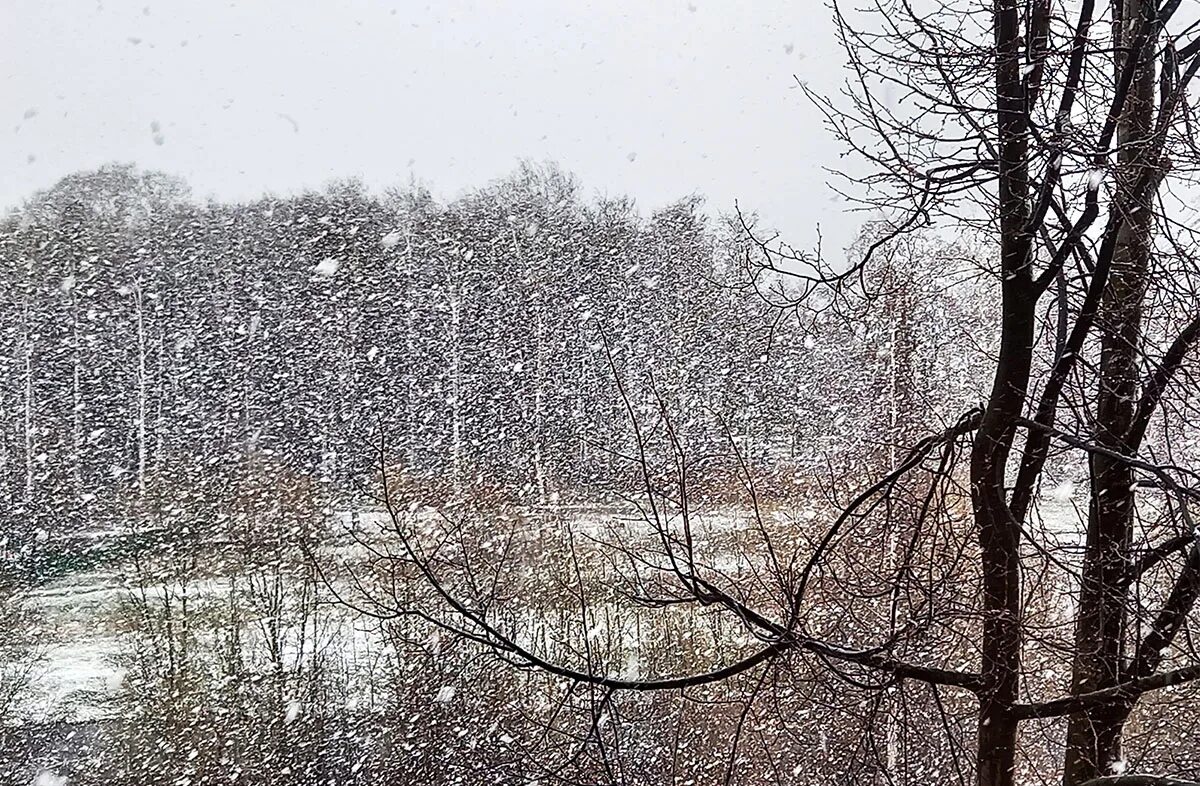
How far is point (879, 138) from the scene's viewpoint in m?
1.71

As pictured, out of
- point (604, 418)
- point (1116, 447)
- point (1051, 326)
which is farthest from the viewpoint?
point (604, 418)

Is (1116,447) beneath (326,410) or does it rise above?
beneath

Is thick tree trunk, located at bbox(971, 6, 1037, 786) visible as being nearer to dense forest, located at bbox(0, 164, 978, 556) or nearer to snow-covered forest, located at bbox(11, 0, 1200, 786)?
snow-covered forest, located at bbox(11, 0, 1200, 786)

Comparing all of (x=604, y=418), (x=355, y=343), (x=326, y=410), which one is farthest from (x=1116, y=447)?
(x=355, y=343)

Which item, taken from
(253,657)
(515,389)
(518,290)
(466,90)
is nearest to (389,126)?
(466,90)

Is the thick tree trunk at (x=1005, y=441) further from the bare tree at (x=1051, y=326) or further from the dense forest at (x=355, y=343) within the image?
the dense forest at (x=355, y=343)

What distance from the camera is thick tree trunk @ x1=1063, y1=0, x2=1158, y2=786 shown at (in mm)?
1500

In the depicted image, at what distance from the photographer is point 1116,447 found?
57.9 inches

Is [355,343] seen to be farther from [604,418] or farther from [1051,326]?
[1051,326]

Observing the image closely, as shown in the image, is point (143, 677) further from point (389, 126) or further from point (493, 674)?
point (389, 126)

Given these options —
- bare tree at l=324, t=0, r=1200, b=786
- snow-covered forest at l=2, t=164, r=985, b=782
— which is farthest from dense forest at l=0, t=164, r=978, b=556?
bare tree at l=324, t=0, r=1200, b=786

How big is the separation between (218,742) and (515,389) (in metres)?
2.52

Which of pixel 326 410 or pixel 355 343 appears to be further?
pixel 355 343

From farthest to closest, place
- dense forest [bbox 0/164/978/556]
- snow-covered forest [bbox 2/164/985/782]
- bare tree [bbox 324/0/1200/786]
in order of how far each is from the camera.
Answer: dense forest [bbox 0/164/978/556] → snow-covered forest [bbox 2/164/985/782] → bare tree [bbox 324/0/1200/786]
